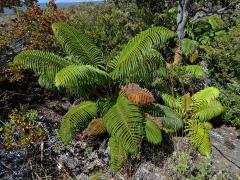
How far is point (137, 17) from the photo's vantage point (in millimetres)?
11547

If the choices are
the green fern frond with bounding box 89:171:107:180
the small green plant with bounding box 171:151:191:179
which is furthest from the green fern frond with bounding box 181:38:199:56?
the green fern frond with bounding box 89:171:107:180

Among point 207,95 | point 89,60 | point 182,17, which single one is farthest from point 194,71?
point 89,60

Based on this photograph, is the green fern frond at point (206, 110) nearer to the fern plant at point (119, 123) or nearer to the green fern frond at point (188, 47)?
the fern plant at point (119, 123)

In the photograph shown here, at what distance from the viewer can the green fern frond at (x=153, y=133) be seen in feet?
24.4

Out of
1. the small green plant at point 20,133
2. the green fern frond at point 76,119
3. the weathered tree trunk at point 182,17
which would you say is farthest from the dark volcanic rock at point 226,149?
the weathered tree trunk at point 182,17

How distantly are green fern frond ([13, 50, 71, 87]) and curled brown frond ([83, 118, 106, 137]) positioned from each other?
1.11 meters

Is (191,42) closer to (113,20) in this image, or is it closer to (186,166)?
(113,20)

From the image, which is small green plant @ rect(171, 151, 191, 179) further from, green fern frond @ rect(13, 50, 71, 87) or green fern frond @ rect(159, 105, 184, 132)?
green fern frond @ rect(13, 50, 71, 87)

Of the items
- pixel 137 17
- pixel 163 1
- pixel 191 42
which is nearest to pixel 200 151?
pixel 191 42

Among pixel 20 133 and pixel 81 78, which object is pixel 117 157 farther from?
pixel 20 133

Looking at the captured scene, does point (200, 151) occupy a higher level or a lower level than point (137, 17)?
lower

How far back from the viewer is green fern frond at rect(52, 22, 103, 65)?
26.9ft

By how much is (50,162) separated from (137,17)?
5.14 metres

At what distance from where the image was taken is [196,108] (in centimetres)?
877
